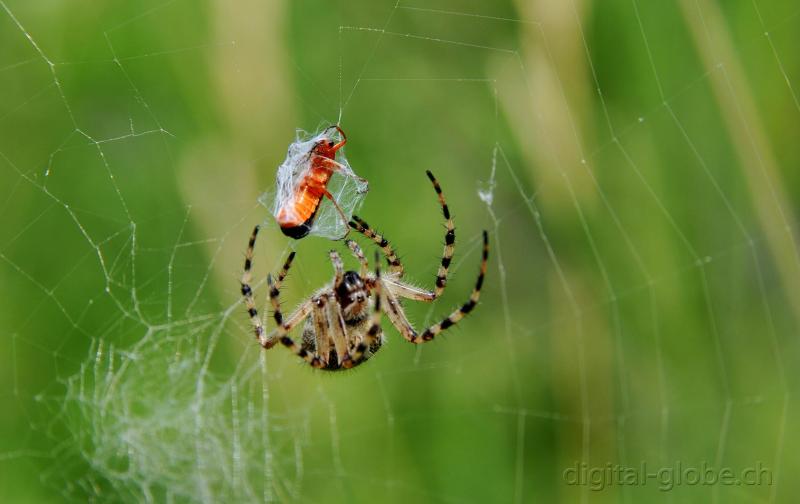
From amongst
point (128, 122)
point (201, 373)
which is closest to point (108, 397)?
point (201, 373)

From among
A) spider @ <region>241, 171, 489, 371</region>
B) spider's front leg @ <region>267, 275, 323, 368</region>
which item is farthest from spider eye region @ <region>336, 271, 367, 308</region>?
spider's front leg @ <region>267, 275, 323, 368</region>

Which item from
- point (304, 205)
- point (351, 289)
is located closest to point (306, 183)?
point (304, 205)

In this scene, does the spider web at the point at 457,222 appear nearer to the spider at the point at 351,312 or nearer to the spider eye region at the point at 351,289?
the spider at the point at 351,312

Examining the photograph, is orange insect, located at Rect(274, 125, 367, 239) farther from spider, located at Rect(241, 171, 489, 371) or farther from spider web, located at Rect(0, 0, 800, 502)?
spider web, located at Rect(0, 0, 800, 502)

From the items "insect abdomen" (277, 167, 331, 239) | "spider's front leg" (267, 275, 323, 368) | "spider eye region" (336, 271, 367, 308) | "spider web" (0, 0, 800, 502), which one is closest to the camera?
"insect abdomen" (277, 167, 331, 239)

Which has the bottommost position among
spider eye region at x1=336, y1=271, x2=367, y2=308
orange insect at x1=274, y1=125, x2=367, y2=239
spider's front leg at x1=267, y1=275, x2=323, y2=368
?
spider's front leg at x1=267, y1=275, x2=323, y2=368

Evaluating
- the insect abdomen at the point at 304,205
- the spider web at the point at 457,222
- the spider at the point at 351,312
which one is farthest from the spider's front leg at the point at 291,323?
the spider web at the point at 457,222
